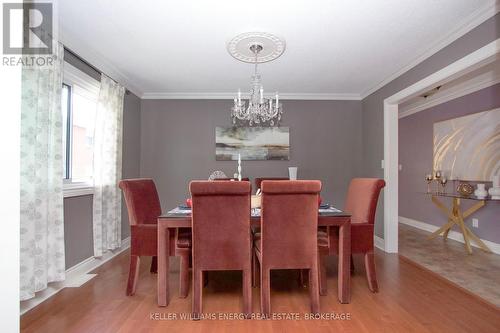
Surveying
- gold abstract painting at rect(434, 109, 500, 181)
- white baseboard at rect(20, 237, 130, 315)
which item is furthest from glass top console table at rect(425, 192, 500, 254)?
white baseboard at rect(20, 237, 130, 315)

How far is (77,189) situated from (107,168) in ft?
1.72

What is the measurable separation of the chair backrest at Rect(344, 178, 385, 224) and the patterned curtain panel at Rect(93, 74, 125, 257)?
2.77 metres

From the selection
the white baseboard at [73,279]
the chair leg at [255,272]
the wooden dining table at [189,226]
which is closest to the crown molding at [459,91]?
the wooden dining table at [189,226]

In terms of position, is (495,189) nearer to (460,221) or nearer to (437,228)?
(460,221)

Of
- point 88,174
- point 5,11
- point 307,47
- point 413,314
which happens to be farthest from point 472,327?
point 88,174

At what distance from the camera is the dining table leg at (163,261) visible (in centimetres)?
221

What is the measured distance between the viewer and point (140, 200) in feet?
8.61

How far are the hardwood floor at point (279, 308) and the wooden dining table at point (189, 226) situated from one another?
0.12m

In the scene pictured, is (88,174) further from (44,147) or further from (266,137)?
(266,137)

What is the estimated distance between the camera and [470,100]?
13.8 ft

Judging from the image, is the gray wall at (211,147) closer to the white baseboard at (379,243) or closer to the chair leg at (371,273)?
the white baseboard at (379,243)

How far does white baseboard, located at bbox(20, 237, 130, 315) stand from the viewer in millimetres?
2240

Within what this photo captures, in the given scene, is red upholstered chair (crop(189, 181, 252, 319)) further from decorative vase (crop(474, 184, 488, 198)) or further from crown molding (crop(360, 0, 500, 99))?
decorative vase (crop(474, 184, 488, 198))

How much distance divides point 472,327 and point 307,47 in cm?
272
